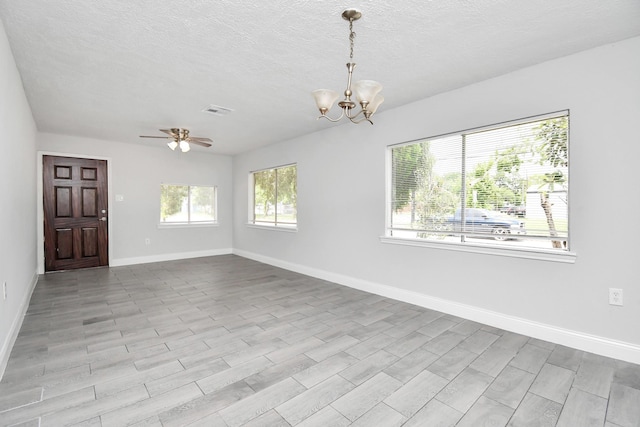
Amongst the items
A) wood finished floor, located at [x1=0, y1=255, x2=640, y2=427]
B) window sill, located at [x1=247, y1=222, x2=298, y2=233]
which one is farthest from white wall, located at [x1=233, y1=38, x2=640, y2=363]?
window sill, located at [x1=247, y1=222, x2=298, y2=233]

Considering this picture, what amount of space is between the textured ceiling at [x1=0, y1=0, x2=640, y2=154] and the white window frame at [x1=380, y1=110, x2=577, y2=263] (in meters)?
0.49

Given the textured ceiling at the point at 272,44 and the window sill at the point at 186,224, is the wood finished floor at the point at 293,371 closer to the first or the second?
the textured ceiling at the point at 272,44

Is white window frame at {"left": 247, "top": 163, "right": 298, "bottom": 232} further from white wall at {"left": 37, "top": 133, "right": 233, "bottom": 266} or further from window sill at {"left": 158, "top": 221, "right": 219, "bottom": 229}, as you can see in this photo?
window sill at {"left": 158, "top": 221, "right": 219, "bottom": 229}

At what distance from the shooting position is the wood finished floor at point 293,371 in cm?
177

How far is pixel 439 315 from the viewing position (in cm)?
335

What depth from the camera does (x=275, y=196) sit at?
6.31 meters

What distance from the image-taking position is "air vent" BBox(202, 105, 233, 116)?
3921mm

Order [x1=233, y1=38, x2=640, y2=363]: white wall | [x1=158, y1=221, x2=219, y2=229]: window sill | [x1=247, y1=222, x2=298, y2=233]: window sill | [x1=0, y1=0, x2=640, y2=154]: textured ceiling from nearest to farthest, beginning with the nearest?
1. [x1=0, y1=0, x2=640, y2=154]: textured ceiling
2. [x1=233, y1=38, x2=640, y2=363]: white wall
3. [x1=247, y1=222, x2=298, y2=233]: window sill
4. [x1=158, y1=221, x2=219, y2=229]: window sill

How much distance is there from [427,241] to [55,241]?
6176 millimetres

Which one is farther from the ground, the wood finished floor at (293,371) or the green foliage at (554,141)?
the green foliage at (554,141)

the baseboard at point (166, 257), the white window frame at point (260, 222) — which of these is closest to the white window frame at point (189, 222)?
the baseboard at point (166, 257)

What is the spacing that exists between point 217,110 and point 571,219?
13.1 ft

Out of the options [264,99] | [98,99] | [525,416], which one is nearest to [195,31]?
[264,99]

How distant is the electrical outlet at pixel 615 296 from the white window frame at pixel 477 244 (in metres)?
0.32
